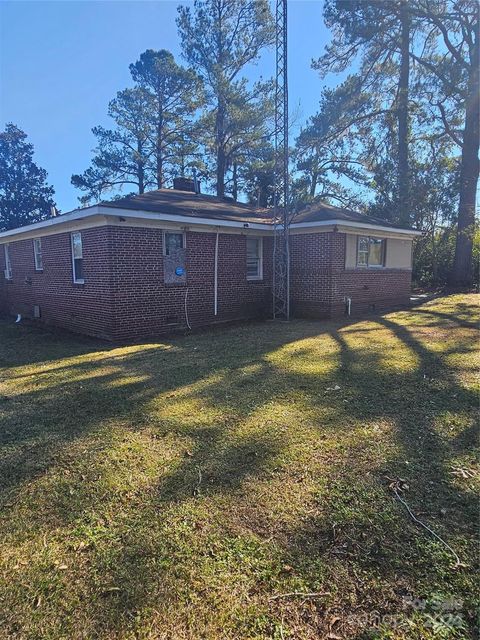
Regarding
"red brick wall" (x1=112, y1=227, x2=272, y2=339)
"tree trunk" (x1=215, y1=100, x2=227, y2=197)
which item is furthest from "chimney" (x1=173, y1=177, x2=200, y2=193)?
"tree trunk" (x1=215, y1=100, x2=227, y2=197)

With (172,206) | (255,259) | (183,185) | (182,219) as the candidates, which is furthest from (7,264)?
(255,259)

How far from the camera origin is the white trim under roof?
8766mm

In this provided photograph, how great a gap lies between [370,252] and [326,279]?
268 centimetres

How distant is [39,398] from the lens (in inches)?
204

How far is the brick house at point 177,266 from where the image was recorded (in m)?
9.20

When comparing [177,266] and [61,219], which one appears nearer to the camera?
[61,219]

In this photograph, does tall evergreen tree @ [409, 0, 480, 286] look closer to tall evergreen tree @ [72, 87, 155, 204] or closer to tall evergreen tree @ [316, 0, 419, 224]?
tall evergreen tree @ [316, 0, 419, 224]

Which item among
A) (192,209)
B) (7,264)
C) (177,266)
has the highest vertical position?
(192,209)

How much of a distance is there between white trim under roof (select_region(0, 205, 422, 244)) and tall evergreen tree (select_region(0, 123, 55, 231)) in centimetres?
2723

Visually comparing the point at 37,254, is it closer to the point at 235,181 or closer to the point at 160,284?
the point at 160,284

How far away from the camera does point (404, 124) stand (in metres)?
21.3

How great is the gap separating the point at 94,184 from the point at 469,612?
105 feet

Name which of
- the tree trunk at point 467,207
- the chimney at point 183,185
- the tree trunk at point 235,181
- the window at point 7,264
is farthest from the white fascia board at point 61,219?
the tree trunk at point 235,181

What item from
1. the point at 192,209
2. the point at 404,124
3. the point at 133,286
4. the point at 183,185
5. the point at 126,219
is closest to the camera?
the point at 126,219
